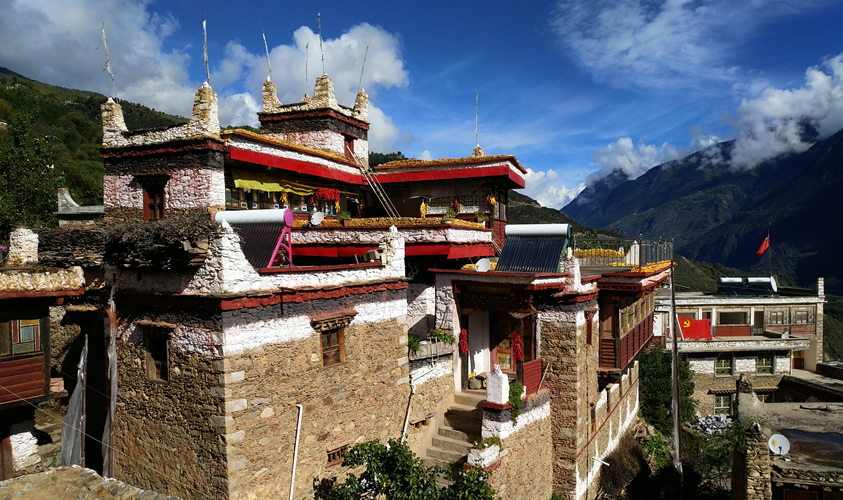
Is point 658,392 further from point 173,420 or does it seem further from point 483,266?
point 173,420

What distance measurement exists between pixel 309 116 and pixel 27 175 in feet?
54.5

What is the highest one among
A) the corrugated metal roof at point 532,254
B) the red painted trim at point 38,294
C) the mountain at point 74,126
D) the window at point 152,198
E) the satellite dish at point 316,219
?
the mountain at point 74,126

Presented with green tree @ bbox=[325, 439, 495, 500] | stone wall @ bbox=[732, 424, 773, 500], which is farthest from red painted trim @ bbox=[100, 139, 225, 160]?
stone wall @ bbox=[732, 424, 773, 500]

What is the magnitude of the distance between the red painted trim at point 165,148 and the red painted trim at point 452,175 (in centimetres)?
827

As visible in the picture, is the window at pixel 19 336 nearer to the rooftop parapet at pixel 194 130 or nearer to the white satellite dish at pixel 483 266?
the rooftop parapet at pixel 194 130

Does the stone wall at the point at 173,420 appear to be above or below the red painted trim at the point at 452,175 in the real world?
below

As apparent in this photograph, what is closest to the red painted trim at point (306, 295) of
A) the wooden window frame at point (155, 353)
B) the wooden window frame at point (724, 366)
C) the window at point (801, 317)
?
the wooden window frame at point (155, 353)

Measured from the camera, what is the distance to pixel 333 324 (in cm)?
1196

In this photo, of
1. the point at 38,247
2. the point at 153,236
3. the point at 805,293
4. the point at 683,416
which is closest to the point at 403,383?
the point at 153,236

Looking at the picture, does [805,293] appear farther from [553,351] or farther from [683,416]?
[553,351]

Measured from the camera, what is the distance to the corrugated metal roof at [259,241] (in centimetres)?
1140

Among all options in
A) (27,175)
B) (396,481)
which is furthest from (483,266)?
(27,175)

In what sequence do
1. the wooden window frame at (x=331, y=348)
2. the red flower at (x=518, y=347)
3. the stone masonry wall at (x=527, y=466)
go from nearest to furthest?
the wooden window frame at (x=331, y=348) < the stone masonry wall at (x=527, y=466) < the red flower at (x=518, y=347)

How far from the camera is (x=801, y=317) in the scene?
40312 mm
